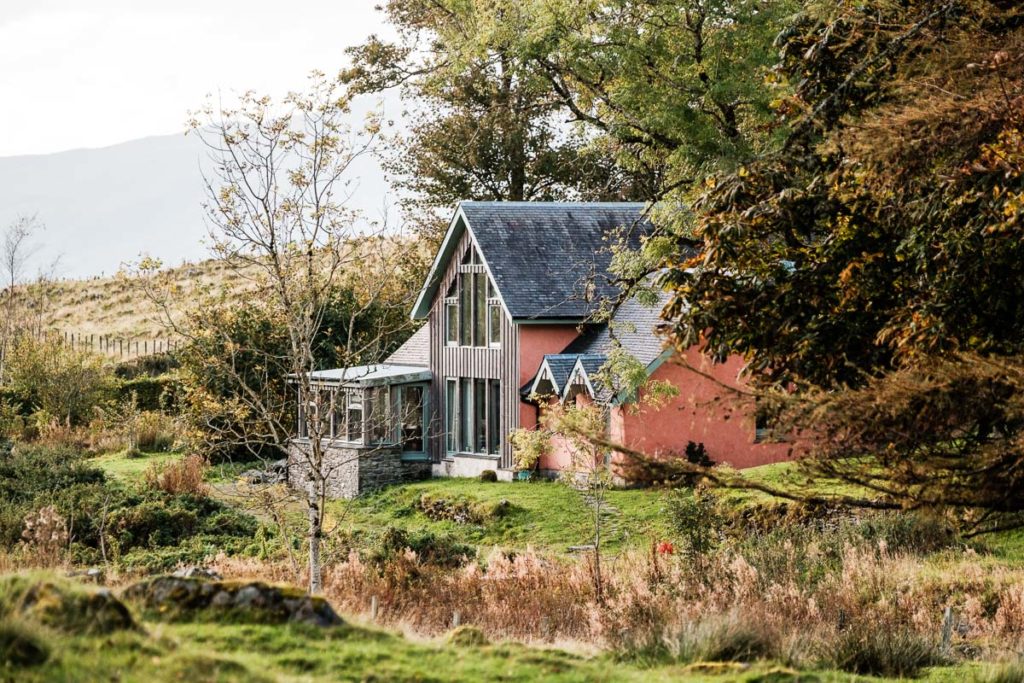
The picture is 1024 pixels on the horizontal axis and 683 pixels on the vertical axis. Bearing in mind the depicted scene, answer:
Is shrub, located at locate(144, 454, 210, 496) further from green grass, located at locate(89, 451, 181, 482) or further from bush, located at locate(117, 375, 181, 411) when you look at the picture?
bush, located at locate(117, 375, 181, 411)

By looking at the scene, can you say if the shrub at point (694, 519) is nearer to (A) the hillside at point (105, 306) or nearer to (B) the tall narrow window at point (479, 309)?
(B) the tall narrow window at point (479, 309)

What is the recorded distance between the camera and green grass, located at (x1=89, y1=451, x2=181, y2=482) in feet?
104

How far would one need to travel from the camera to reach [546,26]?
2380 cm

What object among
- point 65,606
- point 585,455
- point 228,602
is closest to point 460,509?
point 585,455

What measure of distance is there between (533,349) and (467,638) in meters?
22.3

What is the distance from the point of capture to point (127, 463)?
35094mm

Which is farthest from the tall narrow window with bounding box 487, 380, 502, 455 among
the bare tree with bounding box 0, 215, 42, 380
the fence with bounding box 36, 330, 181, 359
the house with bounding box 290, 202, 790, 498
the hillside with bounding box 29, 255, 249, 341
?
the hillside with bounding box 29, 255, 249, 341

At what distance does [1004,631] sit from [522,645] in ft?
25.0

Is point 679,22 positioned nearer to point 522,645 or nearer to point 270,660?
point 522,645

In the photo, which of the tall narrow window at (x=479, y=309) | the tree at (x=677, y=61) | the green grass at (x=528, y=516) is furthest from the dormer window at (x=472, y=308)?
the tree at (x=677, y=61)

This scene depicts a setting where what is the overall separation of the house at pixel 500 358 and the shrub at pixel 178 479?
9.50 feet

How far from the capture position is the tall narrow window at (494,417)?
32.7 m

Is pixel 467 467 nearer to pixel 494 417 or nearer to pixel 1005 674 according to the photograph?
pixel 494 417

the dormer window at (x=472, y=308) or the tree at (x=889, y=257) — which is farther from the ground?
the dormer window at (x=472, y=308)
